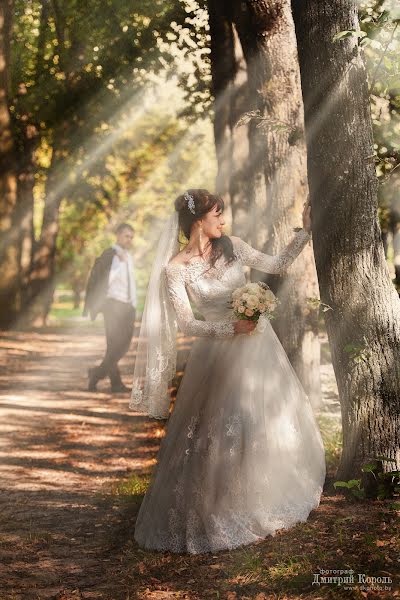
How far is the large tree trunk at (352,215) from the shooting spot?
19.7ft

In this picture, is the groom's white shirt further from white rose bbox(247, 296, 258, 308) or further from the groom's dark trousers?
white rose bbox(247, 296, 258, 308)

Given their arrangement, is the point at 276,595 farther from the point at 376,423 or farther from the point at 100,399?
the point at 100,399

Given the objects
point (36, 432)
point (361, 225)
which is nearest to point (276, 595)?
point (361, 225)

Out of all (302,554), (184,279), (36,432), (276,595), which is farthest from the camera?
(36,432)

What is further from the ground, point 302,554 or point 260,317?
point 260,317

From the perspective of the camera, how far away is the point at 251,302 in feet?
19.5

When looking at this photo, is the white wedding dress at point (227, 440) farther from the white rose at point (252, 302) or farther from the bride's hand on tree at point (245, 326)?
the white rose at point (252, 302)

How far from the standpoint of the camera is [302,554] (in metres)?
5.31

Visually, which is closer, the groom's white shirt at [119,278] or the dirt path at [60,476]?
the dirt path at [60,476]

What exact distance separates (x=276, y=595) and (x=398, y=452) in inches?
68.8

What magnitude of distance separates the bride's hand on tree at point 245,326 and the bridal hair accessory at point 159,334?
0.73m

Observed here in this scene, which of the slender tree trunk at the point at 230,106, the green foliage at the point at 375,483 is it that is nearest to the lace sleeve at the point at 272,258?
the green foliage at the point at 375,483

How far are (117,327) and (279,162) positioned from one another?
535cm

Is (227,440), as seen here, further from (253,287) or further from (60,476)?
(60,476)
